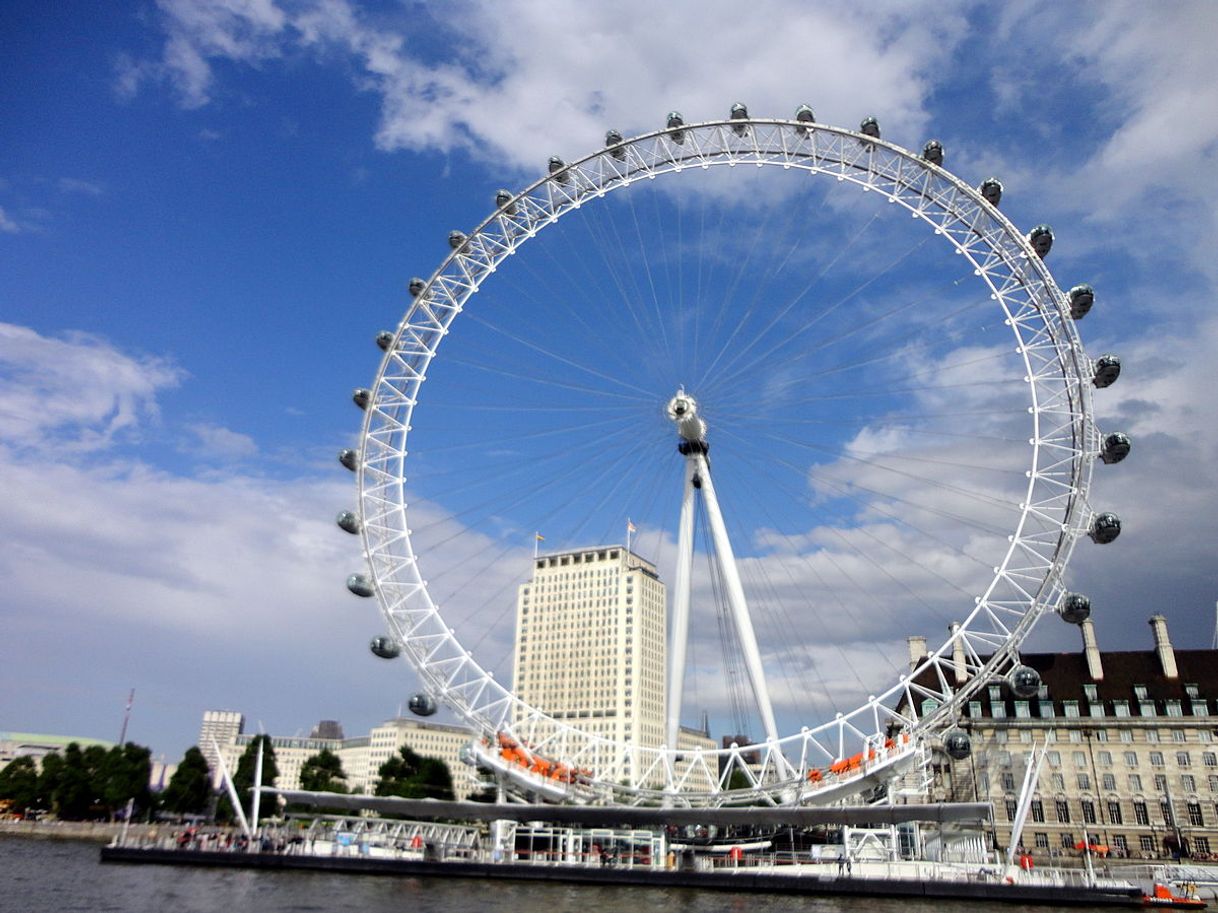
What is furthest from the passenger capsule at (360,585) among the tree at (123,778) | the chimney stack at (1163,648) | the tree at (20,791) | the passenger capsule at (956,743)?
the tree at (20,791)

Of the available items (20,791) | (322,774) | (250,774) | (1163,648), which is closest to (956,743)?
(1163,648)

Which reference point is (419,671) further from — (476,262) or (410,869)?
(476,262)

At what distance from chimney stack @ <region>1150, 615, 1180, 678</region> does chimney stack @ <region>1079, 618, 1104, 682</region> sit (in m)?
4.52

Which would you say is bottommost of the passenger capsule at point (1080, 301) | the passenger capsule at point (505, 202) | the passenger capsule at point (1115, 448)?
the passenger capsule at point (1115, 448)

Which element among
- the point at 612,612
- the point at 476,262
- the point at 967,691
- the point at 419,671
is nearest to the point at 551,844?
the point at 419,671

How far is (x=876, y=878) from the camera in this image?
155ft

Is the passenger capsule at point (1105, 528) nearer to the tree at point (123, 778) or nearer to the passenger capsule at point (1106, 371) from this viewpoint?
the passenger capsule at point (1106, 371)

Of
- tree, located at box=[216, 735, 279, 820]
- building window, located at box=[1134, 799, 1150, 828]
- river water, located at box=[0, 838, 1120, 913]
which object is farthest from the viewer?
tree, located at box=[216, 735, 279, 820]

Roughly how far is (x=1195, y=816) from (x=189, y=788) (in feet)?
364

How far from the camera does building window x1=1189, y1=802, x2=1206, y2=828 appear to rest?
2724 inches

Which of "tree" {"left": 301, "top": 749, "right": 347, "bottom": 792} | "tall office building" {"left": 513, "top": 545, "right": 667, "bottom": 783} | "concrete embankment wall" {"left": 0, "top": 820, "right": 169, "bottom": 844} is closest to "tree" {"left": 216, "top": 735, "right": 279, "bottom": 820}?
"tree" {"left": 301, "top": 749, "right": 347, "bottom": 792}

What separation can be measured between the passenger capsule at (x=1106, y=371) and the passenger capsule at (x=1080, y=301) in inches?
108

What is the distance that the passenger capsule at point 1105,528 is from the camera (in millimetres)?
47219

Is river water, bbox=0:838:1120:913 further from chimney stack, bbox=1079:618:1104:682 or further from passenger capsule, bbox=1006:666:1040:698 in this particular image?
chimney stack, bbox=1079:618:1104:682
